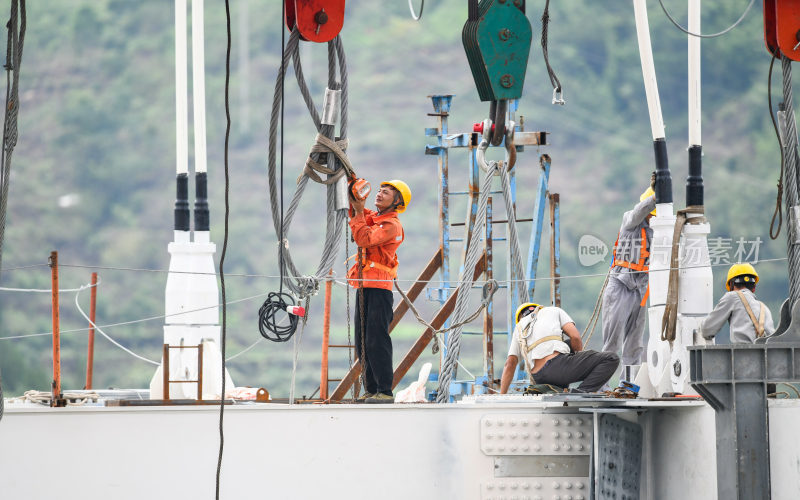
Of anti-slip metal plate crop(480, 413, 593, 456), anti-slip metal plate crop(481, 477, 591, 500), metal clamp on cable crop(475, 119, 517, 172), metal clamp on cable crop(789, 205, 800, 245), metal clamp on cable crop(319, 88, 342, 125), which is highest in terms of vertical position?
metal clamp on cable crop(319, 88, 342, 125)

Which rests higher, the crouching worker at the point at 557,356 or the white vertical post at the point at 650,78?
the white vertical post at the point at 650,78

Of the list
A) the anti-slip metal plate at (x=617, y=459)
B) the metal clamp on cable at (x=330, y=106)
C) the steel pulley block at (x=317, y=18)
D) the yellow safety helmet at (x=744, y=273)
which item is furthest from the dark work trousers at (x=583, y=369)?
the steel pulley block at (x=317, y=18)

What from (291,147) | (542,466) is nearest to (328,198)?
(542,466)

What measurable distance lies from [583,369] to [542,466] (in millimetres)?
944

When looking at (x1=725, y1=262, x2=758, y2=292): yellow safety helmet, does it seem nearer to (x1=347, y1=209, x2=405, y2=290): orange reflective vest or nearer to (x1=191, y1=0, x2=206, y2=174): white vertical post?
(x1=347, y1=209, x2=405, y2=290): orange reflective vest

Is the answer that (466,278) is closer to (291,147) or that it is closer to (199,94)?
(199,94)

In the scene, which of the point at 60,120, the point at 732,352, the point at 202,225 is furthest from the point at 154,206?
the point at 732,352

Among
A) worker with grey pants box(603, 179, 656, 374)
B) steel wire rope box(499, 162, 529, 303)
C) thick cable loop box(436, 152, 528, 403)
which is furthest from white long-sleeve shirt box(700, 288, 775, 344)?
thick cable loop box(436, 152, 528, 403)

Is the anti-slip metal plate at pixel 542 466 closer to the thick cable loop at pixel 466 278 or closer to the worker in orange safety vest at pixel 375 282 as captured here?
the thick cable loop at pixel 466 278

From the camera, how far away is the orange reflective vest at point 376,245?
7328 millimetres

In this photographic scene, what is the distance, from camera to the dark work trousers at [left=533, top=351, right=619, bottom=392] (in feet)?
24.0

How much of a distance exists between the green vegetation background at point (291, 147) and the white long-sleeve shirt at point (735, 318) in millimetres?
38882

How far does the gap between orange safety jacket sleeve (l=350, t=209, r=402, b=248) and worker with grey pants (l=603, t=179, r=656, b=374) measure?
2.09 meters

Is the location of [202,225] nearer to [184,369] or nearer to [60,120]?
[184,369]
